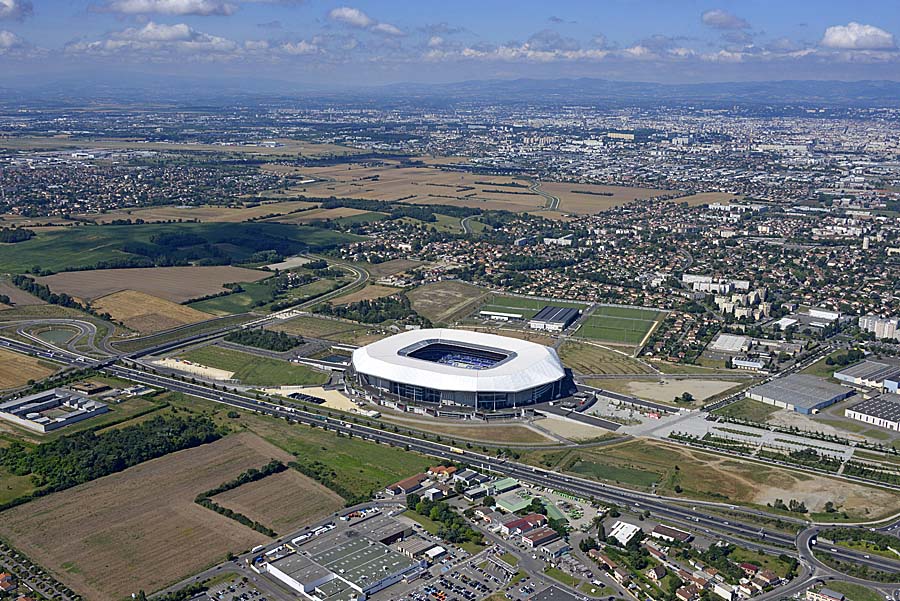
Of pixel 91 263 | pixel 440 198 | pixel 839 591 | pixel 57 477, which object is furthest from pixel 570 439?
pixel 440 198

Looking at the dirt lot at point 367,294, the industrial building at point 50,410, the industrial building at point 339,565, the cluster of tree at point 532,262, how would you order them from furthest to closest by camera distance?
the cluster of tree at point 532,262
the dirt lot at point 367,294
the industrial building at point 50,410
the industrial building at point 339,565

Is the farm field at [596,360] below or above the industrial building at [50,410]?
below

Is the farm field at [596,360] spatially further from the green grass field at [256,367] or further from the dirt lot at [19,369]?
the dirt lot at [19,369]

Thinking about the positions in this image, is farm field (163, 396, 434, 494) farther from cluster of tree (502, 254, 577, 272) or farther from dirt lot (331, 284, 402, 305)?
cluster of tree (502, 254, 577, 272)

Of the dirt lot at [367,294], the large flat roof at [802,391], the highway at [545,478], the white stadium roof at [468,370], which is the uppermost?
the white stadium roof at [468,370]

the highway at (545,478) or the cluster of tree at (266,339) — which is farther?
the cluster of tree at (266,339)

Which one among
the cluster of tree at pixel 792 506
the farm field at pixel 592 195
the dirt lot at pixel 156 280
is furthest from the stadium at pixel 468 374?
the farm field at pixel 592 195

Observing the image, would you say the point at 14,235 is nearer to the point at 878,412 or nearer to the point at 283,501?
the point at 283,501

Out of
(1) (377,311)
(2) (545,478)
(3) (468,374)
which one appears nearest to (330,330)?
(1) (377,311)

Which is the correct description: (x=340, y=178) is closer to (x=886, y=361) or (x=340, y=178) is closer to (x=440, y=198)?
(x=440, y=198)
